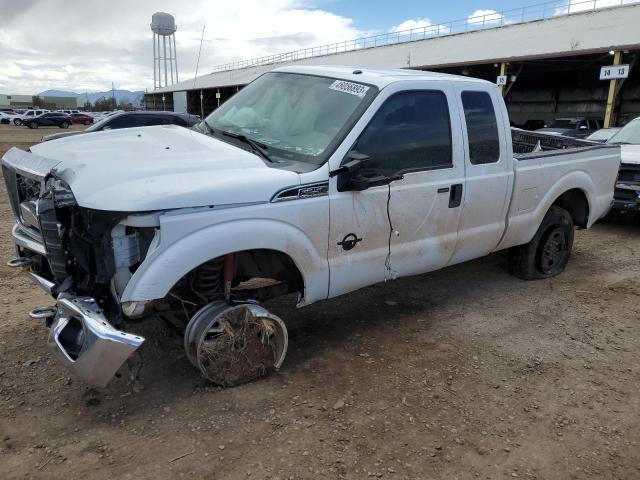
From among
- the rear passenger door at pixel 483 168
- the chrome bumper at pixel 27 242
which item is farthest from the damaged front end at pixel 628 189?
the chrome bumper at pixel 27 242

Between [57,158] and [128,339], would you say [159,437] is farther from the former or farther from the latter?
[57,158]

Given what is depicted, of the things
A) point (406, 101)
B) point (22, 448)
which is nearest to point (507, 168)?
point (406, 101)

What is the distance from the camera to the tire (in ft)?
18.3

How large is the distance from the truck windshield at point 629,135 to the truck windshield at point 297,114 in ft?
23.8

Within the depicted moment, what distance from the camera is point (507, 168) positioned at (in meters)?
4.64

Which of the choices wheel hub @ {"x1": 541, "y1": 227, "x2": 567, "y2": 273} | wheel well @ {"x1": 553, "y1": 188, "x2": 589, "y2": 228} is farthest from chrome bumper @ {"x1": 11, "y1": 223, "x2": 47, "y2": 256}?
wheel well @ {"x1": 553, "y1": 188, "x2": 589, "y2": 228}

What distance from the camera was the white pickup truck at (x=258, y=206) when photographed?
283 centimetres

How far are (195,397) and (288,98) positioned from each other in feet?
7.55

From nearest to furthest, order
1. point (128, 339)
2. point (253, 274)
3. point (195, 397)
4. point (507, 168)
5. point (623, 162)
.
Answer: point (128, 339) → point (195, 397) → point (253, 274) → point (507, 168) → point (623, 162)

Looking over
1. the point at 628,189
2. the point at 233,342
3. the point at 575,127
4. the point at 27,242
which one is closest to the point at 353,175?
the point at 233,342

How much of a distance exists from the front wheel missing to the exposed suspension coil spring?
83 millimetres

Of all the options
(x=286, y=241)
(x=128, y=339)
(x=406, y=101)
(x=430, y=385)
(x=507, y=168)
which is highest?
(x=406, y=101)

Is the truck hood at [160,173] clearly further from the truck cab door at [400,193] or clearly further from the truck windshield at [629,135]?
the truck windshield at [629,135]

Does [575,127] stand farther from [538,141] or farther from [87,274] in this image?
[87,274]
